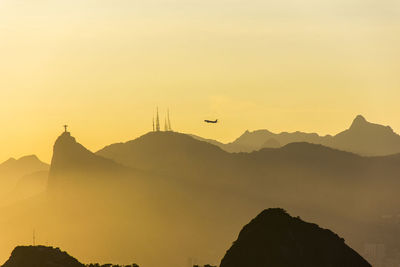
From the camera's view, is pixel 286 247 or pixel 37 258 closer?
pixel 286 247

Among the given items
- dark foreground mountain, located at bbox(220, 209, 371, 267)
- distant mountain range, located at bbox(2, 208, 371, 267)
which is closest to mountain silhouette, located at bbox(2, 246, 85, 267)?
distant mountain range, located at bbox(2, 208, 371, 267)

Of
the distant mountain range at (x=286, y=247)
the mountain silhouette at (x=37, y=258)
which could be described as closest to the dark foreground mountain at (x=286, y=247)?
the distant mountain range at (x=286, y=247)

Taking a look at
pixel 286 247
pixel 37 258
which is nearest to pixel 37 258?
pixel 37 258

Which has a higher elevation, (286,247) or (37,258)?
(37,258)

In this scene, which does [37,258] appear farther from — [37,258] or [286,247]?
[286,247]

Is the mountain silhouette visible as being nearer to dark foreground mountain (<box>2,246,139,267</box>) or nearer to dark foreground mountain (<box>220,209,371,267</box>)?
dark foreground mountain (<box>2,246,139,267</box>)

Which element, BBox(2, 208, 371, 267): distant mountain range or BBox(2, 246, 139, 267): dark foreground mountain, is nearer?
BBox(2, 208, 371, 267): distant mountain range

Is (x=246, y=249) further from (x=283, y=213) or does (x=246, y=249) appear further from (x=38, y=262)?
(x=38, y=262)

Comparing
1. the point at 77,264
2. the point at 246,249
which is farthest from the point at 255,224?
the point at 77,264
